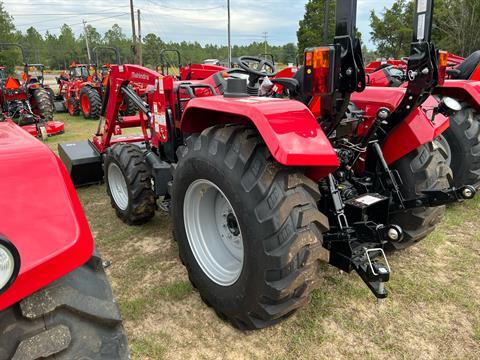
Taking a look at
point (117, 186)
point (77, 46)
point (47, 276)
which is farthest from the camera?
point (77, 46)

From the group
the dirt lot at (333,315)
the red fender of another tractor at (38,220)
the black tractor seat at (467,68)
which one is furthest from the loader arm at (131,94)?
the black tractor seat at (467,68)

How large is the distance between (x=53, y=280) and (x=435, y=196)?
2220 mm

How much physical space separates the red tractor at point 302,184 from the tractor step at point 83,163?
2294mm

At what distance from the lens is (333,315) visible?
2625mm

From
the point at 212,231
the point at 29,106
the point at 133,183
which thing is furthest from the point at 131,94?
the point at 29,106

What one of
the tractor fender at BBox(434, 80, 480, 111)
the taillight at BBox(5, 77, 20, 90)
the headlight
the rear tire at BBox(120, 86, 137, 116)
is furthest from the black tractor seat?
the taillight at BBox(5, 77, 20, 90)

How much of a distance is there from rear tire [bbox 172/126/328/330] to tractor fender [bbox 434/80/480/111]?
320cm

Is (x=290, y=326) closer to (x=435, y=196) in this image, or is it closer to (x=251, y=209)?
(x=251, y=209)

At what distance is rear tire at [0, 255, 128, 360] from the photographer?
3.71 ft

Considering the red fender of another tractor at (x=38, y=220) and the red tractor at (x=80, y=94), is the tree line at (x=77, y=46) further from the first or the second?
the red fender of another tractor at (x=38, y=220)

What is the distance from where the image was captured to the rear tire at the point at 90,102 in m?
11.1

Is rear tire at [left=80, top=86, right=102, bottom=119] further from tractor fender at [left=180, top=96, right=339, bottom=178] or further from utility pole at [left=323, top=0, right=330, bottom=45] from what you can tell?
utility pole at [left=323, top=0, right=330, bottom=45]

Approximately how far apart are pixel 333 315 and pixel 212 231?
1.02m

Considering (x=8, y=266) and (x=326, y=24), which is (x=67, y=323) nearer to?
(x=8, y=266)
